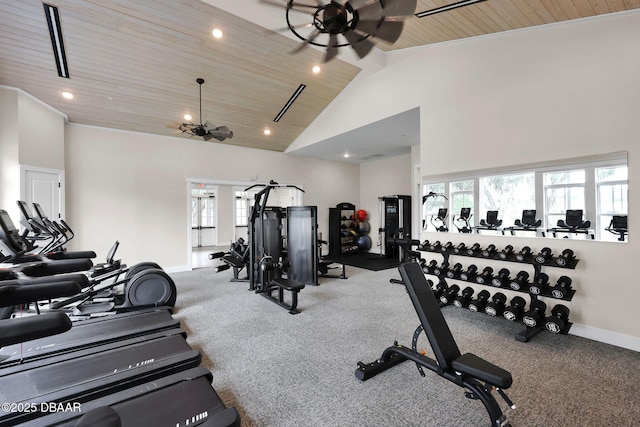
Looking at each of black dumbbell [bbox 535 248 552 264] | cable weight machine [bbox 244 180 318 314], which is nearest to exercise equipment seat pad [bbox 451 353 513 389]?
black dumbbell [bbox 535 248 552 264]

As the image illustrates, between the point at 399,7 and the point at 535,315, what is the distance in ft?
10.7

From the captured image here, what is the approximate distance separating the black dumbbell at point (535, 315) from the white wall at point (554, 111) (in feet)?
1.49

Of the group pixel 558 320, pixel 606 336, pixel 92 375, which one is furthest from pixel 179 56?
pixel 606 336

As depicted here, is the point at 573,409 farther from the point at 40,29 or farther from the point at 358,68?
the point at 40,29

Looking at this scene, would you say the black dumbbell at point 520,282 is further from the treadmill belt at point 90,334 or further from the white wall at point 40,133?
the white wall at point 40,133

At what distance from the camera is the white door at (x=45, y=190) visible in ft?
15.4

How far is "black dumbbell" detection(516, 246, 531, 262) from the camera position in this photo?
10.6 feet

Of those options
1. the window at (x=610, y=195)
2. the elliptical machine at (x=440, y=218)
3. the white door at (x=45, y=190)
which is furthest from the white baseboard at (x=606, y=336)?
the white door at (x=45, y=190)

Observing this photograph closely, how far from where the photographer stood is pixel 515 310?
10.1 ft

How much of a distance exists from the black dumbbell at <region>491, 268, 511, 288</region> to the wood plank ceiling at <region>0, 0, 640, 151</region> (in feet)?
9.79

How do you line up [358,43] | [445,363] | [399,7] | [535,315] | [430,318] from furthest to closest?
[535,315] → [358,43] → [399,7] → [430,318] → [445,363]

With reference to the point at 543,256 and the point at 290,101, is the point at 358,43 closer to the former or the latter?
the point at 543,256

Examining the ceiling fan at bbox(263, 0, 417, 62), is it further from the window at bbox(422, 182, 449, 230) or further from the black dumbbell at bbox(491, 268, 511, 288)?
the black dumbbell at bbox(491, 268, 511, 288)

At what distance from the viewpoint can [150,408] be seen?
1652 mm
